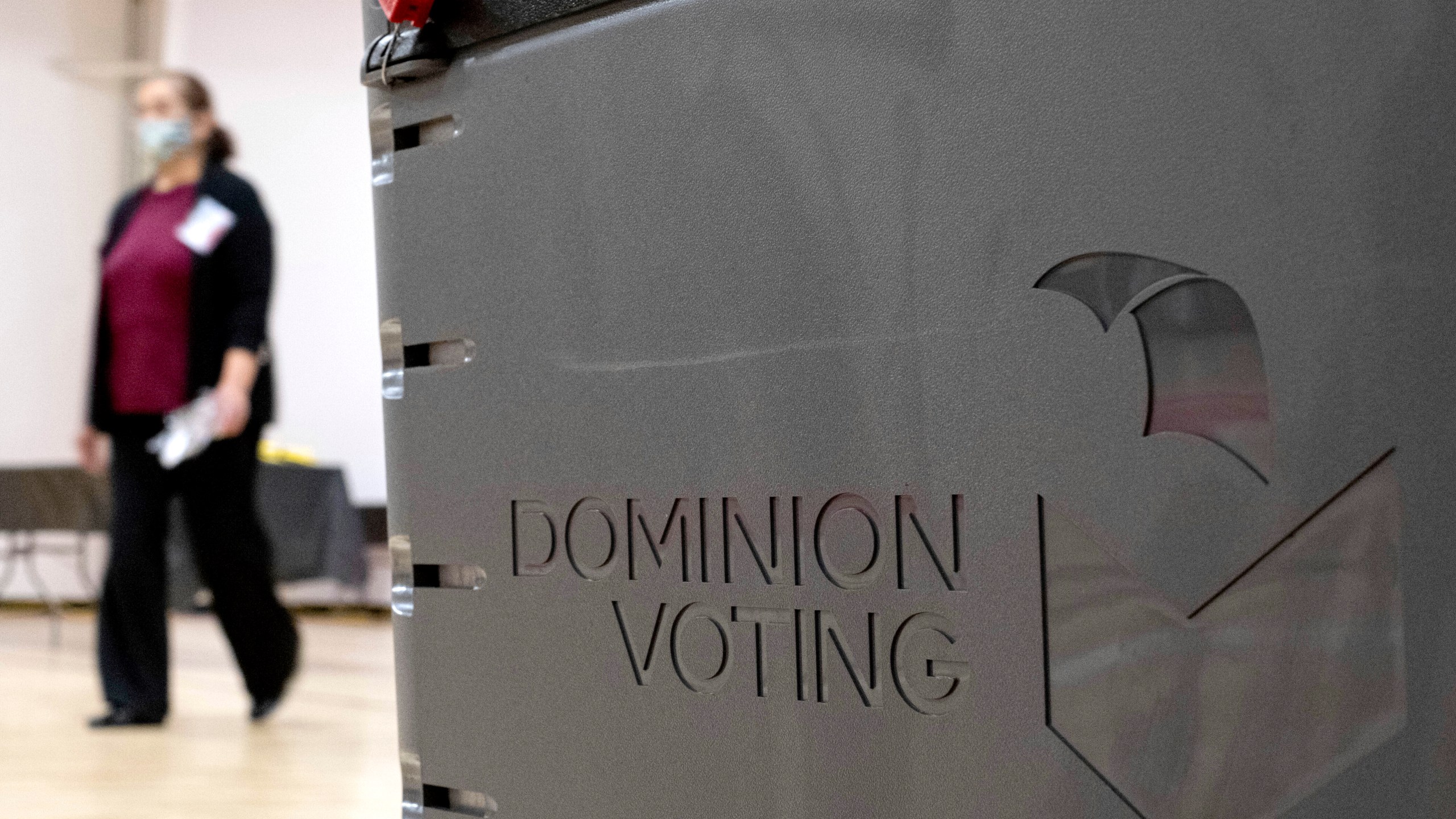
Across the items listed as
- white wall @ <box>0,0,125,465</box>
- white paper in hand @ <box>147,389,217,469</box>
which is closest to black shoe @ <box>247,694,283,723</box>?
white paper in hand @ <box>147,389,217,469</box>

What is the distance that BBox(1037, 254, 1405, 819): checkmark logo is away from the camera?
0.54m

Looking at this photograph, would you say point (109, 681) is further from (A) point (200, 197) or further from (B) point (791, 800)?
(B) point (791, 800)

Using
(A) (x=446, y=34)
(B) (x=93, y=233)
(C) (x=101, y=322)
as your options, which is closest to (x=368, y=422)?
(B) (x=93, y=233)

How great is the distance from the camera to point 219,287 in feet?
8.81

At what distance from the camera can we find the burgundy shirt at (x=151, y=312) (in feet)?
8.48

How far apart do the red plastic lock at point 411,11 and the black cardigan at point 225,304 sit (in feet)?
6.44

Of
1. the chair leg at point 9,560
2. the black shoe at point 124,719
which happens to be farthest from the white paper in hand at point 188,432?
the chair leg at point 9,560

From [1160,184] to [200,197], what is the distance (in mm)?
2416

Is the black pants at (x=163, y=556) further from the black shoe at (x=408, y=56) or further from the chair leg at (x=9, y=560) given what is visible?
the chair leg at (x=9, y=560)

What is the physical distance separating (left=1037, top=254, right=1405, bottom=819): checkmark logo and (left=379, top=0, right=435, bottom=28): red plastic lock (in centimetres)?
39

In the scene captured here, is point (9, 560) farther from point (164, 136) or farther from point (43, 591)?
point (164, 136)

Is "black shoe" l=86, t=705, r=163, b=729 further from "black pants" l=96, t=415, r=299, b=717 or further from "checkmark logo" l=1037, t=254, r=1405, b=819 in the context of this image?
"checkmark logo" l=1037, t=254, r=1405, b=819

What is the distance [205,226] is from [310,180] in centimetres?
419

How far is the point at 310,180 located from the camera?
Result: 262 inches
